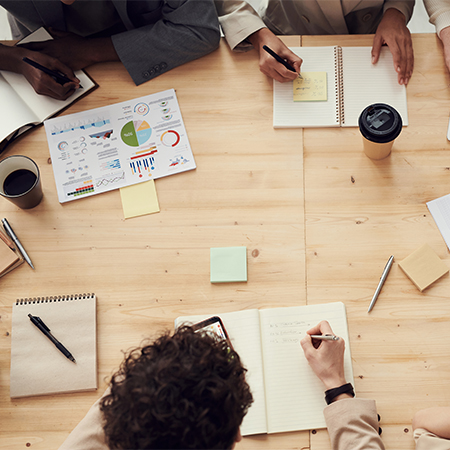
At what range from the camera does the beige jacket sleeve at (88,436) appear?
2.68ft

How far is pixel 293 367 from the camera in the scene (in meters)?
0.91

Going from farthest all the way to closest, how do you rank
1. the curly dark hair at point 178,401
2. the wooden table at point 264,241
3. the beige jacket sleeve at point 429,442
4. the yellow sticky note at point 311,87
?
the yellow sticky note at point 311,87
the wooden table at point 264,241
the beige jacket sleeve at point 429,442
the curly dark hair at point 178,401

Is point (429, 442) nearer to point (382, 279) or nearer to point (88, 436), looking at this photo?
point (382, 279)

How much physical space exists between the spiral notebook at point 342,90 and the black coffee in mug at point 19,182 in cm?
66

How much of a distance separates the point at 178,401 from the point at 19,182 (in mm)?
735


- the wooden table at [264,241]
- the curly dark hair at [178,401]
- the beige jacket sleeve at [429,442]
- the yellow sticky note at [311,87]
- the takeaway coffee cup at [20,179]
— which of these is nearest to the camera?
the curly dark hair at [178,401]

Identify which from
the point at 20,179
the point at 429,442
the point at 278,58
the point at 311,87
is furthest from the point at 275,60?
the point at 429,442

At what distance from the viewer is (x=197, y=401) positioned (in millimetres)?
627

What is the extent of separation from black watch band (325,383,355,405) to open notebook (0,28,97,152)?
1.02m

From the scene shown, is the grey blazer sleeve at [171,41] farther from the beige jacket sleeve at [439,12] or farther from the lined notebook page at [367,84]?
the beige jacket sleeve at [439,12]

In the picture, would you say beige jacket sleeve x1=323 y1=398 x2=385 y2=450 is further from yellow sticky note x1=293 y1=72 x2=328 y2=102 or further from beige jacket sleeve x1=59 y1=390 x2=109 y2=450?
yellow sticky note x1=293 y1=72 x2=328 y2=102

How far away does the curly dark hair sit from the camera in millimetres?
613

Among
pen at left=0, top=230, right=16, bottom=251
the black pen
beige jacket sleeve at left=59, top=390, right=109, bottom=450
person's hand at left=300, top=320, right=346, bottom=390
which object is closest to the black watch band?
person's hand at left=300, top=320, right=346, bottom=390

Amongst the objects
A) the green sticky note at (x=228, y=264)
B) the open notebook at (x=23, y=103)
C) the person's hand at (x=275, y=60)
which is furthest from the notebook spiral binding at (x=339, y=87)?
the open notebook at (x=23, y=103)
